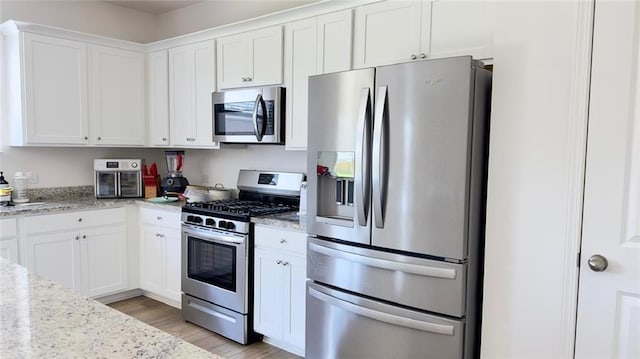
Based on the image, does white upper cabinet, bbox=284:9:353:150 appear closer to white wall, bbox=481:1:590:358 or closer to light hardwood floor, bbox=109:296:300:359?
white wall, bbox=481:1:590:358

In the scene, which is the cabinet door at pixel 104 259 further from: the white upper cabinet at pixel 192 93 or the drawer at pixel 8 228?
the white upper cabinet at pixel 192 93

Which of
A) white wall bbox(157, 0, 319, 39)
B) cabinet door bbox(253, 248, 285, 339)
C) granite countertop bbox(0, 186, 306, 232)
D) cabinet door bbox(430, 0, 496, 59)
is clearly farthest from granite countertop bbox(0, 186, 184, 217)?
cabinet door bbox(430, 0, 496, 59)

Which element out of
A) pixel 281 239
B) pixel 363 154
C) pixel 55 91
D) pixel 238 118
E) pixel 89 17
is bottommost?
pixel 281 239

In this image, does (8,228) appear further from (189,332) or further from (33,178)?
(189,332)

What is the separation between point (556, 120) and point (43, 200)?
399cm

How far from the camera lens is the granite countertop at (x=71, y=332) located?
0.95 meters

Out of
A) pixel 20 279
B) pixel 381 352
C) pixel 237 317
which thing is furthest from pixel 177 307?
pixel 20 279

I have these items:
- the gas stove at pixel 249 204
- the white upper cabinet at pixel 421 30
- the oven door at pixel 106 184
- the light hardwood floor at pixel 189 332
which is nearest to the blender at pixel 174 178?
the oven door at pixel 106 184

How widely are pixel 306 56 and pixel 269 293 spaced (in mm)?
1605

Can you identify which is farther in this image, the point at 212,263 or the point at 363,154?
the point at 212,263

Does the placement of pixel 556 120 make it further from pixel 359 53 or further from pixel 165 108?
pixel 165 108

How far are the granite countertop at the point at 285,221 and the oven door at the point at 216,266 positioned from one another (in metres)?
0.18

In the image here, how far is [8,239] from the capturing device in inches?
128

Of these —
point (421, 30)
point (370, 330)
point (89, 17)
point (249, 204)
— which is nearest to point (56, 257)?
point (249, 204)
